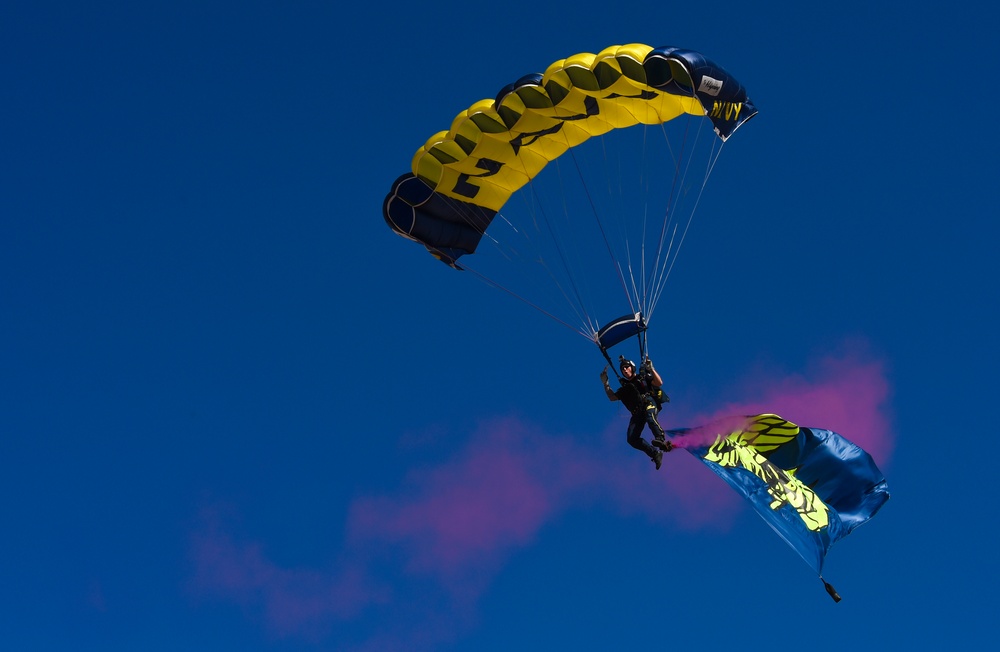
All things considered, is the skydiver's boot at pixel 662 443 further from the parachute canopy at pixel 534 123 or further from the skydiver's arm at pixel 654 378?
the parachute canopy at pixel 534 123

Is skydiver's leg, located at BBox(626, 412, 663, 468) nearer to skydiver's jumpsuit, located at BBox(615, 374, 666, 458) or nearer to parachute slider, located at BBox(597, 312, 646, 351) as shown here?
skydiver's jumpsuit, located at BBox(615, 374, 666, 458)

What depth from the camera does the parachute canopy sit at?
49.8 ft

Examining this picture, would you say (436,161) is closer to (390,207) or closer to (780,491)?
(390,207)

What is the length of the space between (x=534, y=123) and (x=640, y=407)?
4.49 metres

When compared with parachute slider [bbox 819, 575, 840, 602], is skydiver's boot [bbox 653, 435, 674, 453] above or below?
above

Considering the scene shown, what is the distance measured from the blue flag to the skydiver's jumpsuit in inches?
23.9

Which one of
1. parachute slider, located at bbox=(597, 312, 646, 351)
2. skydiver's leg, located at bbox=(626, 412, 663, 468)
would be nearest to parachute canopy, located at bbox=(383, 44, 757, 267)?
parachute slider, located at bbox=(597, 312, 646, 351)

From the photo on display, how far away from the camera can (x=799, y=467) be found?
16422 millimetres

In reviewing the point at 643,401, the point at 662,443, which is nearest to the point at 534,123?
the point at 643,401

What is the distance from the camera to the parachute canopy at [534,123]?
597 inches

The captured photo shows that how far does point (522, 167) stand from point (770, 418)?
5.49 meters

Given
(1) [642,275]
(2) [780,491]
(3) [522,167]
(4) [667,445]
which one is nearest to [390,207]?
(3) [522,167]

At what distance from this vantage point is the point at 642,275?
1616 cm

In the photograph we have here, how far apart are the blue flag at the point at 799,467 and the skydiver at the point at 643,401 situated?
1.85ft
